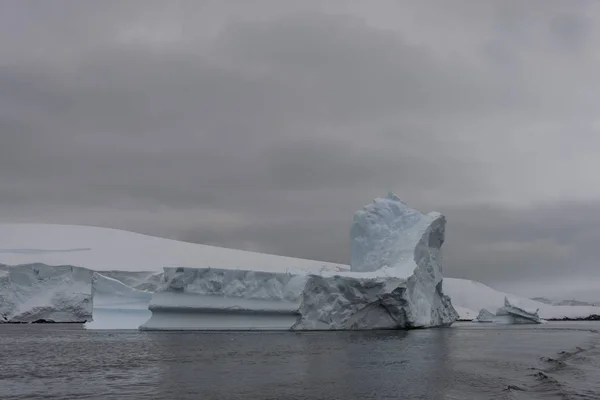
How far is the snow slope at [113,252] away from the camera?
39.6m

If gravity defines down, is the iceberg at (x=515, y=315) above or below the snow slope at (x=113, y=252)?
below

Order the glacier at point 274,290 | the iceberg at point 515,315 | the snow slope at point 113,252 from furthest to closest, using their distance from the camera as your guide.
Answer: the snow slope at point 113,252, the iceberg at point 515,315, the glacier at point 274,290

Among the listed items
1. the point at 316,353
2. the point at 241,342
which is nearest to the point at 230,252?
the point at 241,342

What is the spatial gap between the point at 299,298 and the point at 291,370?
8885 mm

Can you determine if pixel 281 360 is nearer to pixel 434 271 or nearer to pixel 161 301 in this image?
pixel 161 301

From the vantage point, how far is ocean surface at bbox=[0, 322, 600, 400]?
29.2 feet

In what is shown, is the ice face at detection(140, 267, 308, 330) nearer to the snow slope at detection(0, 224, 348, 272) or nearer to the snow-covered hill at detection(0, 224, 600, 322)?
the snow-covered hill at detection(0, 224, 600, 322)

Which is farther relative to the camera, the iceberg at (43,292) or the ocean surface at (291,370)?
the iceberg at (43,292)

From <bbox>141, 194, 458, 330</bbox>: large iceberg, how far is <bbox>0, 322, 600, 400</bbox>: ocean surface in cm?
249

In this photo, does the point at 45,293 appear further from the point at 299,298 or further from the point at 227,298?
the point at 299,298

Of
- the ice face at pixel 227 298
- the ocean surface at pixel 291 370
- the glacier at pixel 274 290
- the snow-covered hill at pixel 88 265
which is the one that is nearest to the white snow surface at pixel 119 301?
the glacier at pixel 274 290

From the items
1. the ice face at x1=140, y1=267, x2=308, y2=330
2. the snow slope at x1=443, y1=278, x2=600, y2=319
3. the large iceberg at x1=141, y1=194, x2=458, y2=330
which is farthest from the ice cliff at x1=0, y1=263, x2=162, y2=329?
the snow slope at x1=443, y1=278, x2=600, y2=319

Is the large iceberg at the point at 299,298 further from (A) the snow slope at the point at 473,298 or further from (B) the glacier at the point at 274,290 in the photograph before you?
(A) the snow slope at the point at 473,298

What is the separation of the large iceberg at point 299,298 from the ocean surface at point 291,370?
2.49 metres
